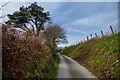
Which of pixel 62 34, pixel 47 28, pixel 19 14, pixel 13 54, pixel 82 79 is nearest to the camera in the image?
pixel 13 54

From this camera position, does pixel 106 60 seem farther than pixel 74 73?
Yes

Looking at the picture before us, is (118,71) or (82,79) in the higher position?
(118,71)

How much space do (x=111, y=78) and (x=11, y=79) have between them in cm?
718

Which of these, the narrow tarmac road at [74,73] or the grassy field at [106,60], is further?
the narrow tarmac road at [74,73]

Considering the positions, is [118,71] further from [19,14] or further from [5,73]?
[19,14]

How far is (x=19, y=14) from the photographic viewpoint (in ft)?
48.2

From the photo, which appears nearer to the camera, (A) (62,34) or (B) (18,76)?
(B) (18,76)

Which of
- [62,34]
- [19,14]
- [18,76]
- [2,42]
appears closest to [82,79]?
[18,76]

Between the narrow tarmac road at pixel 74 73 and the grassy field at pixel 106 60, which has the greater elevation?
the grassy field at pixel 106 60

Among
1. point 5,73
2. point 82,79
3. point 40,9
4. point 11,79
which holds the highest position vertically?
point 40,9

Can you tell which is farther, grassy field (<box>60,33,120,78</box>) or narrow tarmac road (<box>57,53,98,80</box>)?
narrow tarmac road (<box>57,53,98,80</box>)

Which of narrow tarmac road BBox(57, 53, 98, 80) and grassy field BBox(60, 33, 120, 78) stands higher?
grassy field BBox(60, 33, 120, 78)

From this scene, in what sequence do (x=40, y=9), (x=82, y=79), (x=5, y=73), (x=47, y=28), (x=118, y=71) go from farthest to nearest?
(x=47, y=28) → (x=40, y=9) → (x=82, y=79) → (x=118, y=71) → (x=5, y=73)

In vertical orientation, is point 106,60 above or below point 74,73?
above
